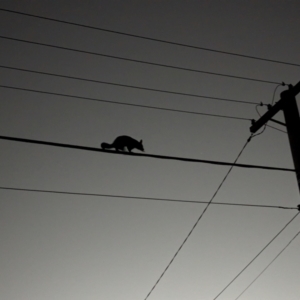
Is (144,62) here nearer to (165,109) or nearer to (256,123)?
(165,109)

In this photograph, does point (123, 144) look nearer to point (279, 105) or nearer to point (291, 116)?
point (279, 105)

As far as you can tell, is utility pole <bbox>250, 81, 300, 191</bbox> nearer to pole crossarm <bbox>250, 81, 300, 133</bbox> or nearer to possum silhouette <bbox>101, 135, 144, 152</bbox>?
pole crossarm <bbox>250, 81, 300, 133</bbox>

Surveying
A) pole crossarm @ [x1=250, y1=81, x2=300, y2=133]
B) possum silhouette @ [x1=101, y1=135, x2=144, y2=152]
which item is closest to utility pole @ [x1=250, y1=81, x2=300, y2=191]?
pole crossarm @ [x1=250, y1=81, x2=300, y2=133]

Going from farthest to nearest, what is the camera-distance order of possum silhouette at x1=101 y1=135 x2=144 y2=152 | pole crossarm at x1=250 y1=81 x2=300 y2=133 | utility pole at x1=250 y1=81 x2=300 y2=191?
possum silhouette at x1=101 y1=135 x2=144 y2=152 → pole crossarm at x1=250 y1=81 x2=300 y2=133 → utility pole at x1=250 y1=81 x2=300 y2=191

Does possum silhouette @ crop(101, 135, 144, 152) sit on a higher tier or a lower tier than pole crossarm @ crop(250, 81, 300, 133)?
higher

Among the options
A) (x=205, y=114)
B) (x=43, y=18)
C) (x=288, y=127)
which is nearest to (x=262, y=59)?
Result: (x=205, y=114)

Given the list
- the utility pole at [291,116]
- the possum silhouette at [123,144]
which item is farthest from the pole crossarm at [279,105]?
the possum silhouette at [123,144]

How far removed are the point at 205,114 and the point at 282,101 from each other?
2.02 meters

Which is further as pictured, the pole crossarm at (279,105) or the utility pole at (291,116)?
the pole crossarm at (279,105)

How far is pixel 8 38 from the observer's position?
670 cm

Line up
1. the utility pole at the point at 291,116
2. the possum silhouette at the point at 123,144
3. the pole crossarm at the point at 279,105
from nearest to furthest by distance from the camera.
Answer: the utility pole at the point at 291,116 < the pole crossarm at the point at 279,105 < the possum silhouette at the point at 123,144

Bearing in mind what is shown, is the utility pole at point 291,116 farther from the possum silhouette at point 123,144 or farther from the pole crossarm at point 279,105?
the possum silhouette at point 123,144

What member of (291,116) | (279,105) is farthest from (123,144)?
(291,116)

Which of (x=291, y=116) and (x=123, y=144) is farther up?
(x=123, y=144)
